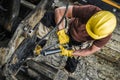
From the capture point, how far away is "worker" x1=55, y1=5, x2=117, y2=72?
3807 mm

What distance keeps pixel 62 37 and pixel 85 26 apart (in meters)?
0.45

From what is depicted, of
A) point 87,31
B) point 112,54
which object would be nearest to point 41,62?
point 87,31

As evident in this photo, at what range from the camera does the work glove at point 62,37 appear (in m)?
4.13

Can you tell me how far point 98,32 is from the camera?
12.6 feet

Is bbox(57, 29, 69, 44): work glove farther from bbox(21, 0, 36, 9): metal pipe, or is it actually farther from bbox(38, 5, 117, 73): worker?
bbox(21, 0, 36, 9): metal pipe

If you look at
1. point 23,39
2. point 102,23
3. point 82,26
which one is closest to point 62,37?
point 82,26

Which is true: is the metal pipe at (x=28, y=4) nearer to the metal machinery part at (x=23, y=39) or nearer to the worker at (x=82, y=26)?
the worker at (x=82, y=26)

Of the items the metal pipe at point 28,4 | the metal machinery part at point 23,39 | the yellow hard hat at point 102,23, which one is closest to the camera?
the metal machinery part at point 23,39

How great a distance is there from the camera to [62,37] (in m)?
4.24

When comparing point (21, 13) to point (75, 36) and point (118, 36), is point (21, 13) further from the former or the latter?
point (118, 36)

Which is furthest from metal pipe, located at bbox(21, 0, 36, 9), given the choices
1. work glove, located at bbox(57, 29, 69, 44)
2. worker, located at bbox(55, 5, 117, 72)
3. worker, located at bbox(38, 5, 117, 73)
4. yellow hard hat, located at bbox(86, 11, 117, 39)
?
yellow hard hat, located at bbox(86, 11, 117, 39)

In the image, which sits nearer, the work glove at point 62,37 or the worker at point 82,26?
the worker at point 82,26

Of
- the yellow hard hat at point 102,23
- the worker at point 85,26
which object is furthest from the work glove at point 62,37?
the yellow hard hat at point 102,23

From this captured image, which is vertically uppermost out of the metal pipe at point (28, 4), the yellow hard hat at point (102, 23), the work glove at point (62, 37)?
the metal pipe at point (28, 4)
